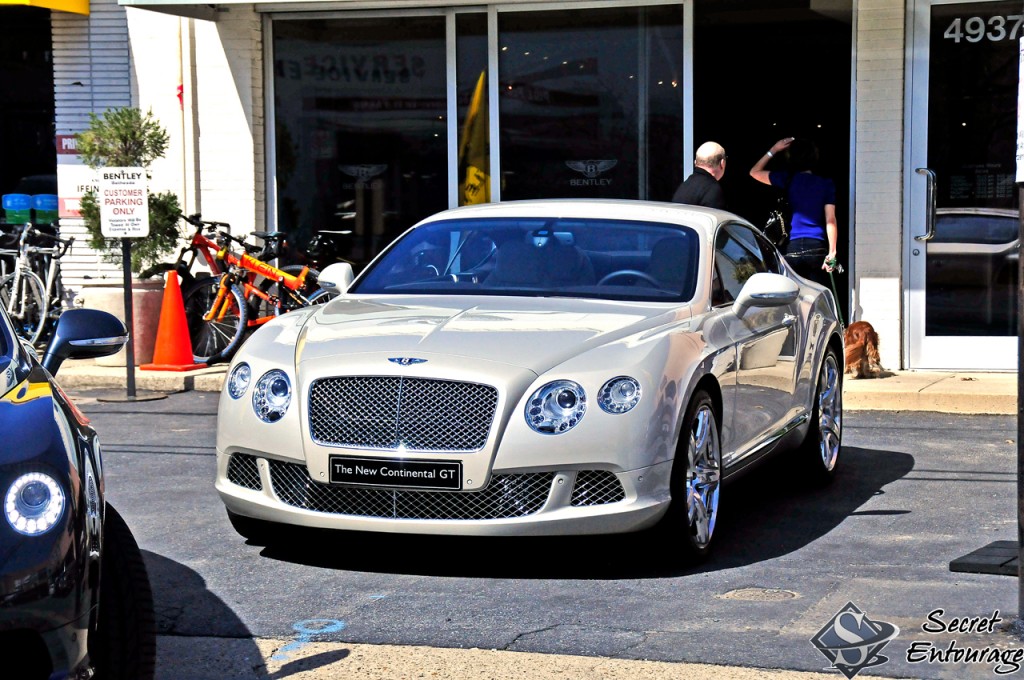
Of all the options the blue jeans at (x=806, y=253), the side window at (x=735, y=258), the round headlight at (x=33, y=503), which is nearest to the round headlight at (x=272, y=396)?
the side window at (x=735, y=258)

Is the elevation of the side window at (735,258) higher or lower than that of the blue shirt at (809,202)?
lower

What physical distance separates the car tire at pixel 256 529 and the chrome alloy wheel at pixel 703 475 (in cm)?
169

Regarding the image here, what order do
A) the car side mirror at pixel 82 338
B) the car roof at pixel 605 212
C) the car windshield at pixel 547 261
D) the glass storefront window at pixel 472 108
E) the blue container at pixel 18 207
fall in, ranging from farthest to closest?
1. the blue container at pixel 18 207
2. the glass storefront window at pixel 472 108
3. the car roof at pixel 605 212
4. the car windshield at pixel 547 261
5. the car side mirror at pixel 82 338

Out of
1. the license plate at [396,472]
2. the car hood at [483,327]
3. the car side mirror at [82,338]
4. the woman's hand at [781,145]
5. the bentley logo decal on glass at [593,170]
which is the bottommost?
the license plate at [396,472]

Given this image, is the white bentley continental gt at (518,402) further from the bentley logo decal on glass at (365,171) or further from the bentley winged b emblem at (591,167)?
the bentley logo decal on glass at (365,171)

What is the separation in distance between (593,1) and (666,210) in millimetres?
6527

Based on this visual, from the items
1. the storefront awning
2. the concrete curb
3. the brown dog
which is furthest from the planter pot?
the concrete curb

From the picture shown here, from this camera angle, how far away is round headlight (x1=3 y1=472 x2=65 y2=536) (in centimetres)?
329

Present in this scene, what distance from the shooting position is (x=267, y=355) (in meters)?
6.12

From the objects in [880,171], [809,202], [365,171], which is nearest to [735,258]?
[809,202]

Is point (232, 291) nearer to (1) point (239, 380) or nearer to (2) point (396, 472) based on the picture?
(1) point (239, 380)

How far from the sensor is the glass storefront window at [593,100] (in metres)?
13.5

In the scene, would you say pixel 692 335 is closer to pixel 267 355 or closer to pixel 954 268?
pixel 267 355

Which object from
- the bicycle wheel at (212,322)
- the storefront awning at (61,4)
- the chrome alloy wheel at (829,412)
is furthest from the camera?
the storefront awning at (61,4)
